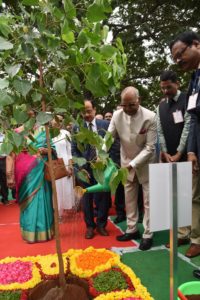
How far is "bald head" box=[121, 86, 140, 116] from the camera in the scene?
3.53 m

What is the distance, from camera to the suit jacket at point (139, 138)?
367 cm

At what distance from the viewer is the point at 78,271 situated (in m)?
2.67

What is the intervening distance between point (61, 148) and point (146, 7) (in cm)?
975

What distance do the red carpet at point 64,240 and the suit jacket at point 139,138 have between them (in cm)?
83

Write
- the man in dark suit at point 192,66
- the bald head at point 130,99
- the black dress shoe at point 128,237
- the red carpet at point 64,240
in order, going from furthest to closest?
the black dress shoe at point 128,237 → the red carpet at point 64,240 → the bald head at point 130,99 → the man in dark suit at point 192,66

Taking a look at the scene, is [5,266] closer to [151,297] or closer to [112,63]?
[151,297]

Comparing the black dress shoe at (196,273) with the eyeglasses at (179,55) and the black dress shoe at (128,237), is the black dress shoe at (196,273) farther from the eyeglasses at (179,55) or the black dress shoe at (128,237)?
the eyeglasses at (179,55)

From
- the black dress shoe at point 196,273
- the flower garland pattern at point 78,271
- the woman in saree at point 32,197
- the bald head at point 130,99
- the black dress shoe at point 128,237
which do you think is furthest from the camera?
the woman in saree at point 32,197

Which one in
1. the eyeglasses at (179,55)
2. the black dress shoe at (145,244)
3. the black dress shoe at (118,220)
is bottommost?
the black dress shoe at (118,220)

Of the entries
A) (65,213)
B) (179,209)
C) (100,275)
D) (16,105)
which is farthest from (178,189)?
(65,213)

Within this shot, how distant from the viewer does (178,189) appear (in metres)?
1.78

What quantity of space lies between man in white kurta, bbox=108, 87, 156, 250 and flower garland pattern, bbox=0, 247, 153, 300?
2.53ft

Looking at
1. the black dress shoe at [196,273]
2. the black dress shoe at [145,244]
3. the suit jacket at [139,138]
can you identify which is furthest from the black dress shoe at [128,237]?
the black dress shoe at [196,273]

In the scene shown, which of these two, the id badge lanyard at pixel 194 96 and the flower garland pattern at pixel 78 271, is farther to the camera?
the id badge lanyard at pixel 194 96
